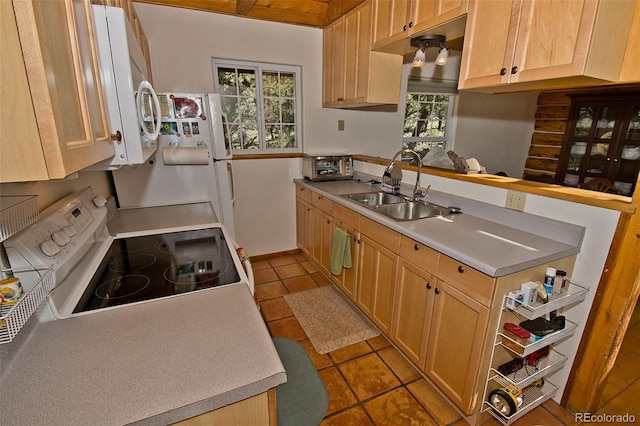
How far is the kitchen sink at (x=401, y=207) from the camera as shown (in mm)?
2193

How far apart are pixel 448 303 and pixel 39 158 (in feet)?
5.32

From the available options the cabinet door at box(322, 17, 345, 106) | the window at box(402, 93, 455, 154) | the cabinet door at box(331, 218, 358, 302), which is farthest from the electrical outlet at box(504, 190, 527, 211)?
the window at box(402, 93, 455, 154)

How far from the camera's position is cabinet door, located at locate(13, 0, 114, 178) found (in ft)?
1.59

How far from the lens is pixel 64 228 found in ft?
3.78

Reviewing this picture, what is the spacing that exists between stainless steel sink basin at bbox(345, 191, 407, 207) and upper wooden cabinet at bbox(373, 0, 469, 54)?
1192 millimetres

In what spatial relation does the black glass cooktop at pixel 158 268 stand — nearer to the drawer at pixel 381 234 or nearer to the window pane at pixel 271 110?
the drawer at pixel 381 234

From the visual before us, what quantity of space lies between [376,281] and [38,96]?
1.95 meters

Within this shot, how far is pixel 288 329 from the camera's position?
2289 mm

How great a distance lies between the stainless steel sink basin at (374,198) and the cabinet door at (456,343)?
111 cm

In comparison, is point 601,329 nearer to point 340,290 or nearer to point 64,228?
point 340,290

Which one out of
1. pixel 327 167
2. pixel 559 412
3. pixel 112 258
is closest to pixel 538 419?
pixel 559 412

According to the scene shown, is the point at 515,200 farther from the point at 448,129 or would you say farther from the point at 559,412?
the point at 448,129

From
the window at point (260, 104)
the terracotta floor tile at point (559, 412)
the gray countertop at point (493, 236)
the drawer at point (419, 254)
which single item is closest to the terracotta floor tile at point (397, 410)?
the terracotta floor tile at point (559, 412)

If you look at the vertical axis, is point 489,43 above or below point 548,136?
above
